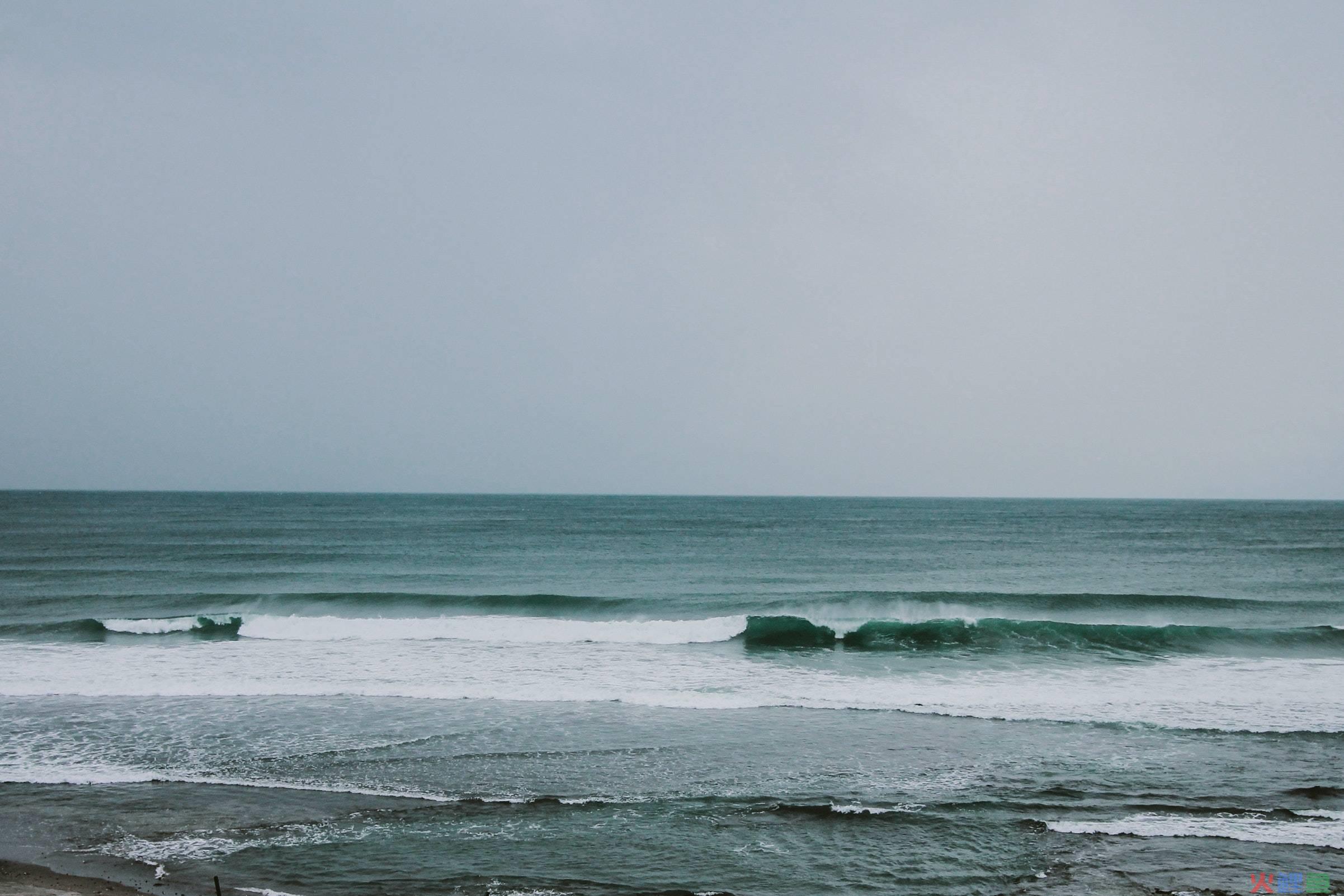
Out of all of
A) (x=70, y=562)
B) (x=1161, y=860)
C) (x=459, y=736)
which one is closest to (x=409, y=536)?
(x=70, y=562)

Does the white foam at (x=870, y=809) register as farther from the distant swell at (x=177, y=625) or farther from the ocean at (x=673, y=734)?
the distant swell at (x=177, y=625)

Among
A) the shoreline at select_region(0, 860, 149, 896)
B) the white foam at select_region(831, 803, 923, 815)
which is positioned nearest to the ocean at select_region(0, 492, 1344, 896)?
the white foam at select_region(831, 803, 923, 815)

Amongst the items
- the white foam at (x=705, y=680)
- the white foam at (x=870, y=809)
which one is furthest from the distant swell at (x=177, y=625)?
the white foam at (x=870, y=809)

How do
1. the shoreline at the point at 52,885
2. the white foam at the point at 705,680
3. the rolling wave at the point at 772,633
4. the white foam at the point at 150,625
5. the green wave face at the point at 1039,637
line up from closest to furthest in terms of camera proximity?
1. the shoreline at the point at 52,885
2. the white foam at the point at 705,680
3. the green wave face at the point at 1039,637
4. the rolling wave at the point at 772,633
5. the white foam at the point at 150,625

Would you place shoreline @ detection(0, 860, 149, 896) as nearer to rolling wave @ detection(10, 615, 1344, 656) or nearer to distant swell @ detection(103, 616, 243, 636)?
rolling wave @ detection(10, 615, 1344, 656)

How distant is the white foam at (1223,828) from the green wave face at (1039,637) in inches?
447

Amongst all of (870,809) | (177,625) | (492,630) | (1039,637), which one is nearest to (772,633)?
(1039,637)

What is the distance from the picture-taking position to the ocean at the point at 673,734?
8.52m

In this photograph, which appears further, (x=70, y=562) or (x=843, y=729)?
(x=70, y=562)

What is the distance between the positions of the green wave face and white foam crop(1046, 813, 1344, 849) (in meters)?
11.4

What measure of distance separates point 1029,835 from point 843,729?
4.46 meters

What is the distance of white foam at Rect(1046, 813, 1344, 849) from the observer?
8.98 m

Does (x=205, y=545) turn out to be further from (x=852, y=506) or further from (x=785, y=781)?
(x=852, y=506)

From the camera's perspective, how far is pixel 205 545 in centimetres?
4806
